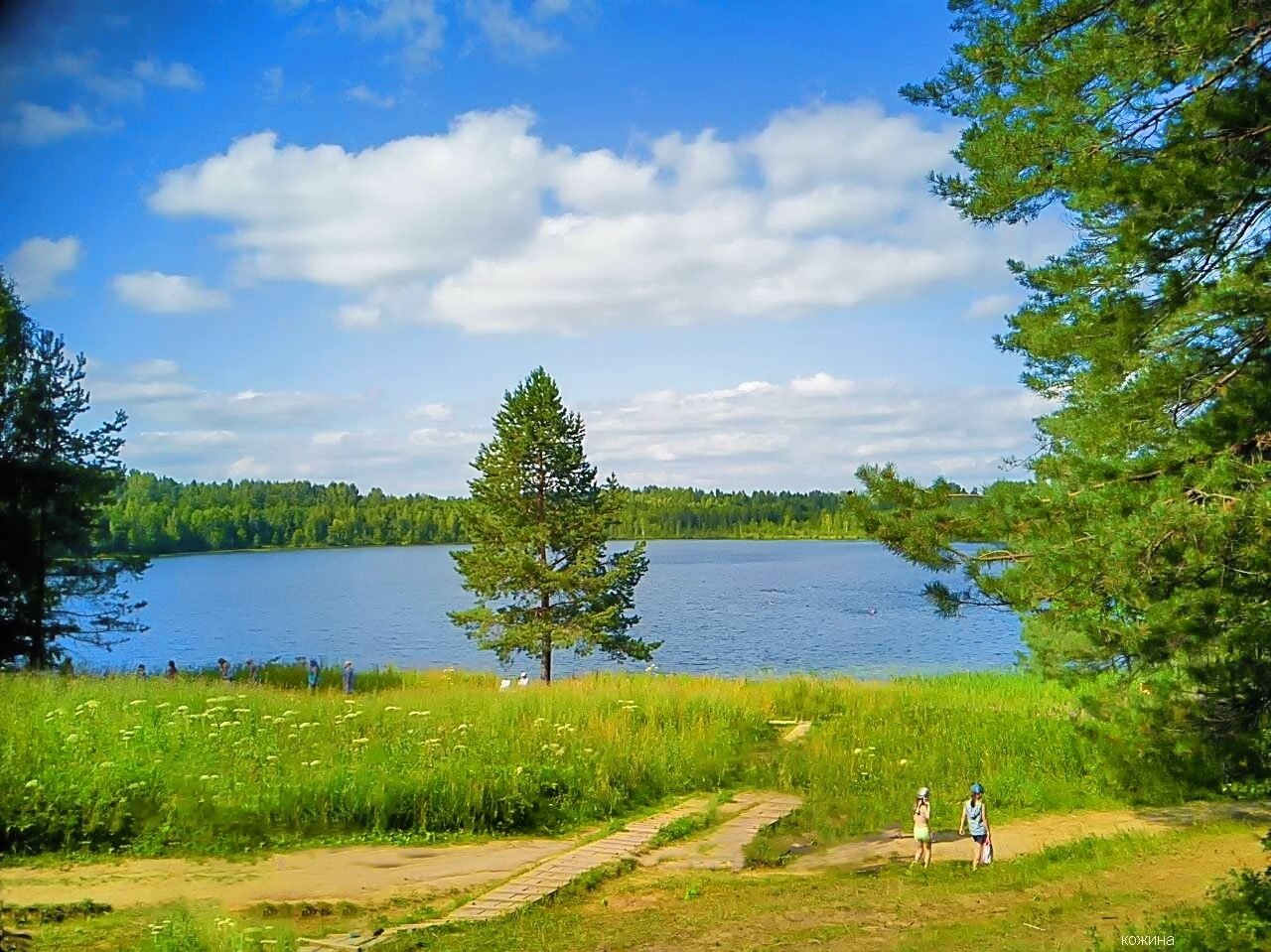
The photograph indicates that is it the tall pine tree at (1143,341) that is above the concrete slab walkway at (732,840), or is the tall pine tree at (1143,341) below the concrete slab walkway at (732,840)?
above

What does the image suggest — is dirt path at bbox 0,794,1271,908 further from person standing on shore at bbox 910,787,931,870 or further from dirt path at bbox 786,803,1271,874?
person standing on shore at bbox 910,787,931,870

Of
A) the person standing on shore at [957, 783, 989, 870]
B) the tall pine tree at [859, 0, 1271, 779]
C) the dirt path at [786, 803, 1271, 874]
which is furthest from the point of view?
the dirt path at [786, 803, 1271, 874]

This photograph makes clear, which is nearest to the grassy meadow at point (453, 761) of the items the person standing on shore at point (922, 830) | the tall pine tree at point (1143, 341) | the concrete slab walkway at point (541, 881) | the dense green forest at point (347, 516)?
the concrete slab walkway at point (541, 881)

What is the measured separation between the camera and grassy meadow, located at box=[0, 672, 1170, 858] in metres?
10.0

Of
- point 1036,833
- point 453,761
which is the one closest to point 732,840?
point 453,761

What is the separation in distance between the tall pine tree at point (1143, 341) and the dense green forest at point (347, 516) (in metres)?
55.5

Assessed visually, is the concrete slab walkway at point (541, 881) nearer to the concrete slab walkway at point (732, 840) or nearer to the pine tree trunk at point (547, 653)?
the concrete slab walkway at point (732, 840)

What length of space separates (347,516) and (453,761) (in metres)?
129

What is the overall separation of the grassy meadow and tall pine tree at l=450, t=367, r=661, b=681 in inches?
263

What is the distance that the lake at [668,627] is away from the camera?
117 feet

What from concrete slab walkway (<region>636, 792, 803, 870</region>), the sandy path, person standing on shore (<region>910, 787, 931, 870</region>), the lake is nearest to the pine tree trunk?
the lake

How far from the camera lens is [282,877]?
8.86 metres

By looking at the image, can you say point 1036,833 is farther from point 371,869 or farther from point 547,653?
point 547,653

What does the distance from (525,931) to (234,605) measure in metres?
62.9
